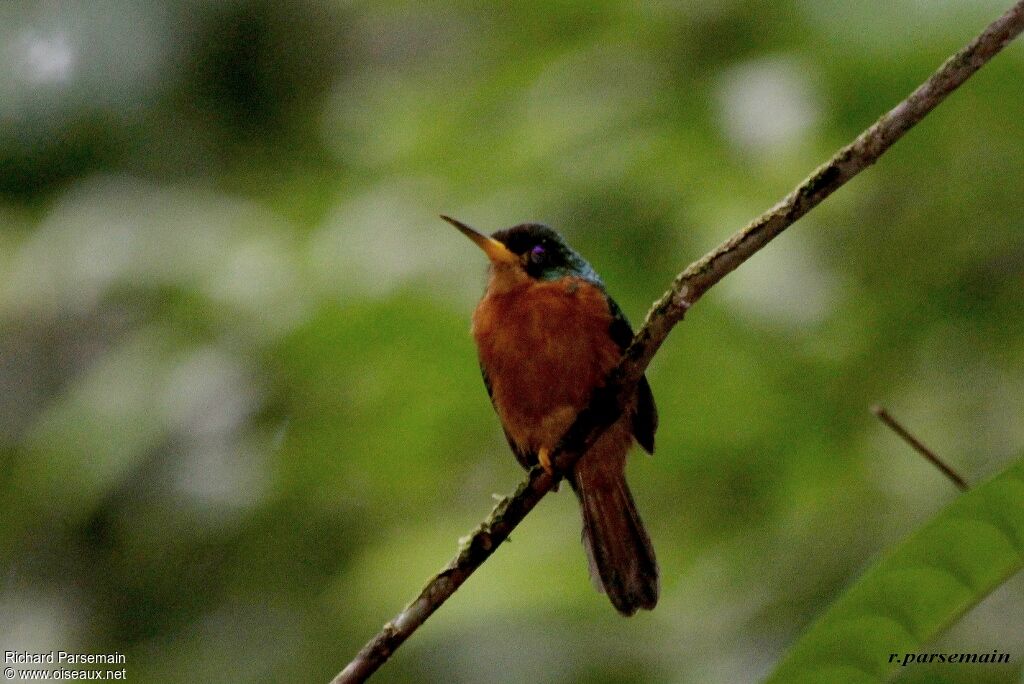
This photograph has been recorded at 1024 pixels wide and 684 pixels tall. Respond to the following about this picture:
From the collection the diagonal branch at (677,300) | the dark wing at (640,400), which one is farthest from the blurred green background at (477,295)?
the diagonal branch at (677,300)

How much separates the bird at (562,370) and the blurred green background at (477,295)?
11cm

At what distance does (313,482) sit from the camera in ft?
10.4

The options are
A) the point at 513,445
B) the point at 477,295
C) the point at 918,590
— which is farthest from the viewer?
the point at 513,445

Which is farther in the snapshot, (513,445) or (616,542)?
(513,445)

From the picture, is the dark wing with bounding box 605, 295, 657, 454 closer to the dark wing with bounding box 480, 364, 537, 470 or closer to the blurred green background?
the blurred green background

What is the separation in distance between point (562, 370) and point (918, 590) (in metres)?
1.79

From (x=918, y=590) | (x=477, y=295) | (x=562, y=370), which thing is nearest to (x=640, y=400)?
(x=562, y=370)

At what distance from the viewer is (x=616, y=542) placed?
3.07 m

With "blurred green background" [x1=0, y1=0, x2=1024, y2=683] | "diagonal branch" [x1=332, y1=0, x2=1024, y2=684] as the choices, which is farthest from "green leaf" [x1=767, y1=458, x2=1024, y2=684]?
"blurred green background" [x1=0, y1=0, x2=1024, y2=683]

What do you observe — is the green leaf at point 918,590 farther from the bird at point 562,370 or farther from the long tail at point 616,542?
the bird at point 562,370

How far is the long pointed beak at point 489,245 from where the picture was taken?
290cm

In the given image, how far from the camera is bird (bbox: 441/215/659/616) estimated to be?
122 inches

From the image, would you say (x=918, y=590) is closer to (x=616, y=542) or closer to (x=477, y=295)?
(x=616, y=542)

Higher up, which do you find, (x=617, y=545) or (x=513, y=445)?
(x=513, y=445)
